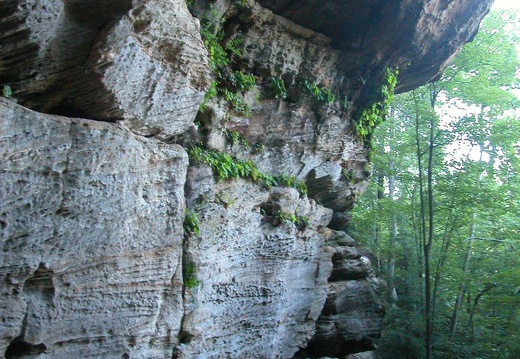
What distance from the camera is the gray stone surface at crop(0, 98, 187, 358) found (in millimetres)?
4836

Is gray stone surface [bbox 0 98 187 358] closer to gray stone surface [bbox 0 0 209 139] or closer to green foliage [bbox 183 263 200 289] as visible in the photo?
green foliage [bbox 183 263 200 289]

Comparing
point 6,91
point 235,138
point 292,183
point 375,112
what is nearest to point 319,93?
point 375,112

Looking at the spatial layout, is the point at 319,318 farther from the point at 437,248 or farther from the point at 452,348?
the point at 437,248

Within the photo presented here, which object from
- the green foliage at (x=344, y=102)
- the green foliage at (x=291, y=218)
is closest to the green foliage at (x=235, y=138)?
the green foliage at (x=291, y=218)

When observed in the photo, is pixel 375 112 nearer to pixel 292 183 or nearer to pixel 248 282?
pixel 292 183

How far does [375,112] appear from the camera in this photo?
11.7 meters

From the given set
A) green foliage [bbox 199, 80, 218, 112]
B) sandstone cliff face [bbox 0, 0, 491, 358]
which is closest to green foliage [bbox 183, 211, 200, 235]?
sandstone cliff face [bbox 0, 0, 491, 358]

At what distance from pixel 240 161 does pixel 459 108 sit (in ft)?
26.0

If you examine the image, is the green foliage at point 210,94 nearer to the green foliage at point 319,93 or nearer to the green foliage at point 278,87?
the green foliage at point 278,87

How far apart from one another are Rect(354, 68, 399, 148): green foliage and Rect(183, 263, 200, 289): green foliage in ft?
20.0

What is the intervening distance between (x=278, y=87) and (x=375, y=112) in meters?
3.40

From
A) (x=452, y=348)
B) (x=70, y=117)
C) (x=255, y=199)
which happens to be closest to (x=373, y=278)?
(x=452, y=348)

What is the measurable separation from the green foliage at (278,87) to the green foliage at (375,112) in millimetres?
2531

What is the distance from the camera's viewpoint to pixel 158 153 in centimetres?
629
